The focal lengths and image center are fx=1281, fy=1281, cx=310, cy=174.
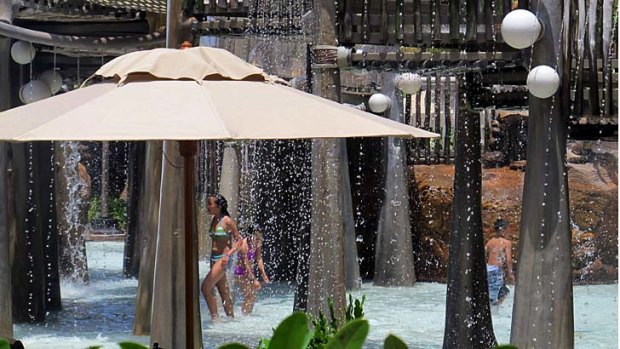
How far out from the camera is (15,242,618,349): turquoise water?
1269 centimetres

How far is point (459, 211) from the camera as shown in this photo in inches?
412

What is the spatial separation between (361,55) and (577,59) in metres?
2.02

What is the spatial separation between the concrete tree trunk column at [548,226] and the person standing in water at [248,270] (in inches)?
201

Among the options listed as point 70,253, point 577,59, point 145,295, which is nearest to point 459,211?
point 577,59

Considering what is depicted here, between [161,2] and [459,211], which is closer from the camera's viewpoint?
[459,211]

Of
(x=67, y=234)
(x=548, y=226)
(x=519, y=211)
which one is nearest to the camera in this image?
(x=548, y=226)

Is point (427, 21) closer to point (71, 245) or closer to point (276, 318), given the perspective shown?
point (276, 318)

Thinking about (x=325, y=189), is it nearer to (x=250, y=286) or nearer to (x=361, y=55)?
(x=361, y=55)

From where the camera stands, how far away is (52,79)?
514 inches

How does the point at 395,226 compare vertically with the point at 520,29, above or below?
below

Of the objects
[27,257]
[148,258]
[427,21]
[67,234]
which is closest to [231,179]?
[67,234]

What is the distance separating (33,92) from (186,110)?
23.2 feet

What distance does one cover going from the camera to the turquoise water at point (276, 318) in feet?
41.6

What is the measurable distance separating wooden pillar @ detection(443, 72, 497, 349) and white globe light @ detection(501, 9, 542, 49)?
92.7 inches
